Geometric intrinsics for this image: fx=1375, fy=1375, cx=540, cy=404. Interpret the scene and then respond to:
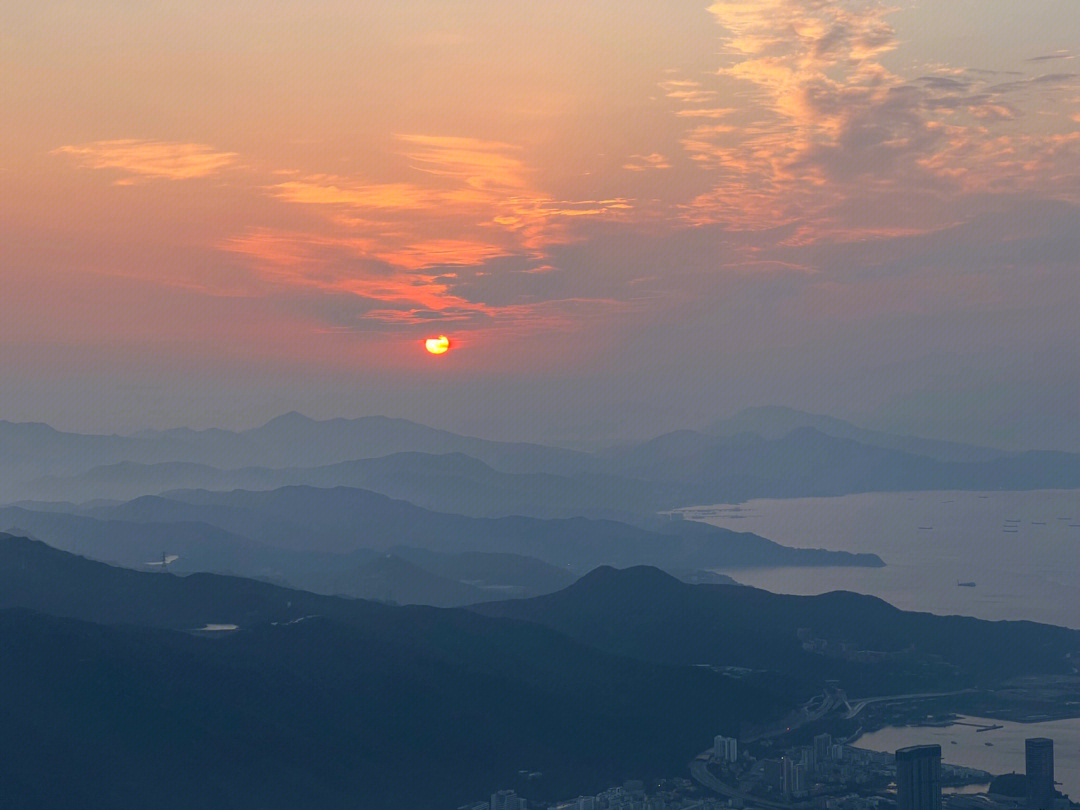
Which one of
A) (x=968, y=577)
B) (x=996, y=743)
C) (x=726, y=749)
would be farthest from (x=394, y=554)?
(x=996, y=743)

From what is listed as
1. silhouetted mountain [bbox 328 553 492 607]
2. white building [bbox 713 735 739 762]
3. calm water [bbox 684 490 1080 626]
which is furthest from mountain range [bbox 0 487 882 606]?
white building [bbox 713 735 739 762]

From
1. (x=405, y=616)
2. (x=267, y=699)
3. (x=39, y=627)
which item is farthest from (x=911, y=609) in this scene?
(x=39, y=627)

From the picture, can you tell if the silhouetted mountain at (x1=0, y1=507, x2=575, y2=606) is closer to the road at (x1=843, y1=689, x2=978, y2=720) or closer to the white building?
the road at (x1=843, y1=689, x2=978, y2=720)

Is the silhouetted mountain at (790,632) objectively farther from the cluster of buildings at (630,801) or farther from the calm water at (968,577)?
the cluster of buildings at (630,801)

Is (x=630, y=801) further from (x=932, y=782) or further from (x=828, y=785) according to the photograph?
(x=932, y=782)

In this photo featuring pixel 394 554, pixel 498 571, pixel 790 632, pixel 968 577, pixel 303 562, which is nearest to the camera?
pixel 790 632
